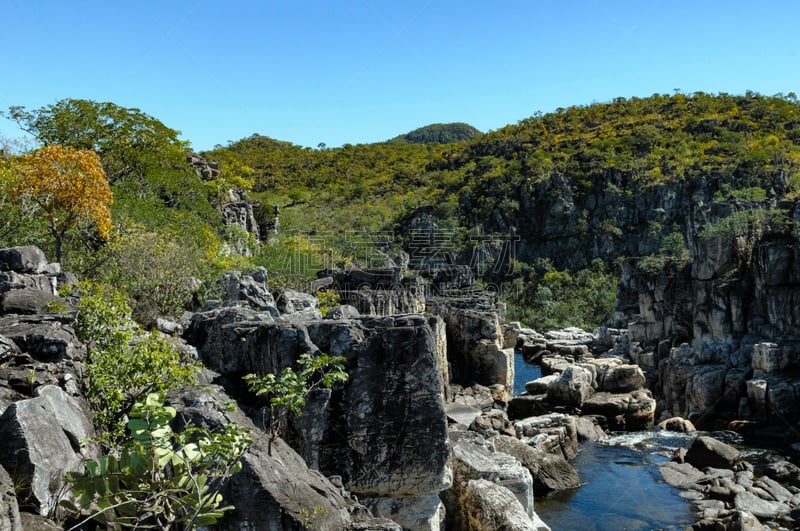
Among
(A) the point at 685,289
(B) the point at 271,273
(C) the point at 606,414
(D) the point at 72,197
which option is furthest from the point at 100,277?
(A) the point at 685,289

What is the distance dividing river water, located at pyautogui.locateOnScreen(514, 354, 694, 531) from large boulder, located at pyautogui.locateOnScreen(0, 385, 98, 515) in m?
15.8

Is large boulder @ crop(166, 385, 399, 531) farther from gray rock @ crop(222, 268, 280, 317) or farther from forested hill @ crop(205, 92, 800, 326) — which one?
forested hill @ crop(205, 92, 800, 326)

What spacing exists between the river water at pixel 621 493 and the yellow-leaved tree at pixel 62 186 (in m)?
16.9

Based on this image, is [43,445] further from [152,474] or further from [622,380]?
[622,380]

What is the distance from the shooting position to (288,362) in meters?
11.8

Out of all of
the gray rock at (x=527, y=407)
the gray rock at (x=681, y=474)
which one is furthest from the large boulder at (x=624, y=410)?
the gray rock at (x=681, y=474)

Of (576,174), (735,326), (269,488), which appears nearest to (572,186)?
(576,174)

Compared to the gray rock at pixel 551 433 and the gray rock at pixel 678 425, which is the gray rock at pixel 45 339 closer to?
the gray rock at pixel 551 433

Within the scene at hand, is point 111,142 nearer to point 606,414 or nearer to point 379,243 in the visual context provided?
point 606,414

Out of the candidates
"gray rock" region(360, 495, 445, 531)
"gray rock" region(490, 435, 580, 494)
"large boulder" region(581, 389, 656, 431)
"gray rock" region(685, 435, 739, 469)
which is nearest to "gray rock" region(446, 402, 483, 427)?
"gray rock" region(490, 435, 580, 494)

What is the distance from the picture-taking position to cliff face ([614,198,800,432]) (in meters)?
32.1

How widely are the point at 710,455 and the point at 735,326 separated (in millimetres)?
16940

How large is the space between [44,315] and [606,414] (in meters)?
28.5

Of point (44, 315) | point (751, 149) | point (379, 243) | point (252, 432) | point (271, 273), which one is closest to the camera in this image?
point (252, 432)
